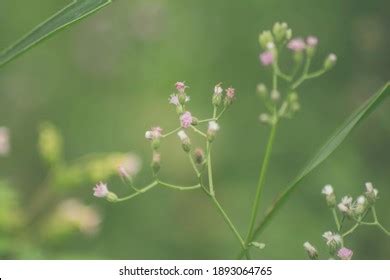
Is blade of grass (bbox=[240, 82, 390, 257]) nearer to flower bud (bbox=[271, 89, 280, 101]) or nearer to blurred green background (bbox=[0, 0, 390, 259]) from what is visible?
flower bud (bbox=[271, 89, 280, 101])

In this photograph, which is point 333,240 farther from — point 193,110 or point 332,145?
point 193,110

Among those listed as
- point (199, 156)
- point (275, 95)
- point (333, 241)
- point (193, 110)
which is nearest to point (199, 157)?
point (199, 156)

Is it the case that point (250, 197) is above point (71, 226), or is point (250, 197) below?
above

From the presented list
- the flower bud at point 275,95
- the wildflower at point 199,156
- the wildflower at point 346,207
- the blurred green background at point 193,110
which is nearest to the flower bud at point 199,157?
the wildflower at point 199,156

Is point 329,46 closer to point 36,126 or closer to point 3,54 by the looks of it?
point 36,126

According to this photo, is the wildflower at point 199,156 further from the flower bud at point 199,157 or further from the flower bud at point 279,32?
the flower bud at point 279,32

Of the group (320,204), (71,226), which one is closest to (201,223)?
(320,204)
